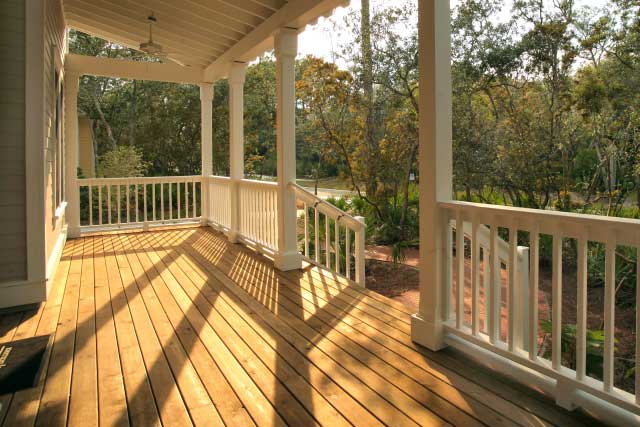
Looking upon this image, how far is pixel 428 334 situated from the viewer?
2824 mm

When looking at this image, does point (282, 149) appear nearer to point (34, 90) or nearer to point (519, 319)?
point (34, 90)

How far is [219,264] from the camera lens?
5227 millimetres

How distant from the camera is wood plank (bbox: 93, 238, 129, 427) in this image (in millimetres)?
2113

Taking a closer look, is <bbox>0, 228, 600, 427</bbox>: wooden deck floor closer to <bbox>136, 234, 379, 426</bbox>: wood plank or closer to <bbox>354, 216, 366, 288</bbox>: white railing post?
<bbox>136, 234, 379, 426</bbox>: wood plank

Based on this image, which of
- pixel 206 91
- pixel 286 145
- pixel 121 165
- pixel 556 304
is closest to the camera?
pixel 556 304

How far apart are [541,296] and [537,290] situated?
3.54m

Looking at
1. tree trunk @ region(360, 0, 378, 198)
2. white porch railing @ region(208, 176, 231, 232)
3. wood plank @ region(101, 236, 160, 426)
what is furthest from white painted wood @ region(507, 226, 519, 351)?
white porch railing @ region(208, 176, 231, 232)

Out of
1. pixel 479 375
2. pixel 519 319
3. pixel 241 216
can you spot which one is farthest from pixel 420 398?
pixel 241 216

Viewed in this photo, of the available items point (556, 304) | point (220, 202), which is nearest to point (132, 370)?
point (556, 304)

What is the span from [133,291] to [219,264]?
1177 millimetres

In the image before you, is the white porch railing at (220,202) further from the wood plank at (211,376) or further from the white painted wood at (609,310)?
the white painted wood at (609,310)

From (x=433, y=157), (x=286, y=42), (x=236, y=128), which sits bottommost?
(x=433, y=157)

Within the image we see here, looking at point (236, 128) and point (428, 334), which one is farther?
point (236, 128)

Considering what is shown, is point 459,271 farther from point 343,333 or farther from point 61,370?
point 61,370
